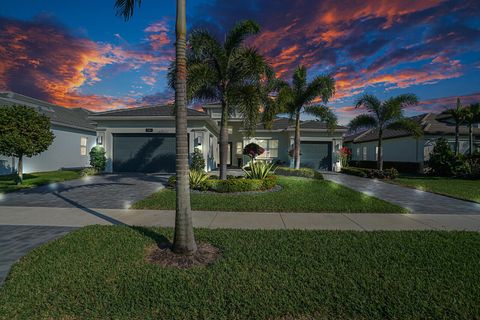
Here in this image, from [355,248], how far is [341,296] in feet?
5.69

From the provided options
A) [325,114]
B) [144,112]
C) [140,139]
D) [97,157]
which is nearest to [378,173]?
[325,114]

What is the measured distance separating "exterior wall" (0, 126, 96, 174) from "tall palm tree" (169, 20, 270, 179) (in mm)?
14662

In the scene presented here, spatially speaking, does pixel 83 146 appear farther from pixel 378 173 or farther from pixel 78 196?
pixel 378 173

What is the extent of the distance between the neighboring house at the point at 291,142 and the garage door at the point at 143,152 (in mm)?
7623

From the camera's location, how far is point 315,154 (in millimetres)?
23953

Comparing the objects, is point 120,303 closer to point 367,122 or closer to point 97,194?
point 97,194

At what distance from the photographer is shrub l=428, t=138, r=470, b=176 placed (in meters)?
18.0

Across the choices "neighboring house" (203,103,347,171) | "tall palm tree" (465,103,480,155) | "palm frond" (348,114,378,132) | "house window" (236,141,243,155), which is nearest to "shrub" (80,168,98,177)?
"neighboring house" (203,103,347,171)

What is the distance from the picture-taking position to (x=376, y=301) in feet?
9.62

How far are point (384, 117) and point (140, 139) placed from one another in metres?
19.0

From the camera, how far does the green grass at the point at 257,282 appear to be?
2.79m

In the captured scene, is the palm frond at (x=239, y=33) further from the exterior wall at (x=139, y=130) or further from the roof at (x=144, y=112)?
the exterior wall at (x=139, y=130)

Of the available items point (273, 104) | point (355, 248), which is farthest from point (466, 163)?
point (355, 248)

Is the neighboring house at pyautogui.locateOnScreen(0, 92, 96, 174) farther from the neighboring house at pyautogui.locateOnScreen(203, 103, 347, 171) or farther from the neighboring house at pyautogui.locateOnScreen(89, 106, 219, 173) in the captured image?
the neighboring house at pyautogui.locateOnScreen(203, 103, 347, 171)
